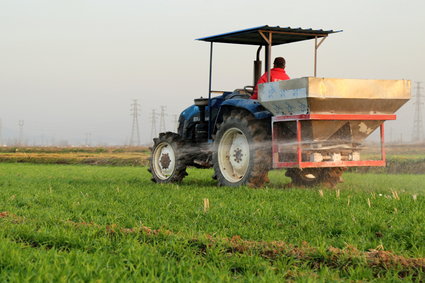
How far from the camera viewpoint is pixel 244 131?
10.6 meters

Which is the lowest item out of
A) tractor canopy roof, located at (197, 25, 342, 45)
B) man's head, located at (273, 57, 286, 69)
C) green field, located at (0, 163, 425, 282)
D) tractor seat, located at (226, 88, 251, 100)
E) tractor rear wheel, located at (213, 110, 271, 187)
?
green field, located at (0, 163, 425, 282)

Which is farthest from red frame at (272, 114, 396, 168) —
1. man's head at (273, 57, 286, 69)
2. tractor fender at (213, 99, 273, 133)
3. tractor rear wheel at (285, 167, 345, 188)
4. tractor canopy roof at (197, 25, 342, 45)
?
tractor canopy roof at (197, 25, 342, 45)

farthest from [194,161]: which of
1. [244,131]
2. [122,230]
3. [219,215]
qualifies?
[122,230]

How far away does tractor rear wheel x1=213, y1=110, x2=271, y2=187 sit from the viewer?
1049 cm

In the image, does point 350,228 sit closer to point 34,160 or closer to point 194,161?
point 194,161

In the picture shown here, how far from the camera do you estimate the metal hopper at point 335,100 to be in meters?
9.60

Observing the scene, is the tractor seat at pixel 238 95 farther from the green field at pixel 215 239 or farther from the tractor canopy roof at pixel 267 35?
the green field at pixel 215 239

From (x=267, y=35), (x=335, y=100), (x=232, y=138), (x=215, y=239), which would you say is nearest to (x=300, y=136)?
(x=335, y=100)

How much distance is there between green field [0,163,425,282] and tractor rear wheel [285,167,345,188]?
111 inches

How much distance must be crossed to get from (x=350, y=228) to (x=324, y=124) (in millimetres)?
4149

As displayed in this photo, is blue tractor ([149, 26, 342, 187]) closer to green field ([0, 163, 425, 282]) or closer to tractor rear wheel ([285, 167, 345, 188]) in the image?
tractor rear wheel ([285, 167, 345, 188])

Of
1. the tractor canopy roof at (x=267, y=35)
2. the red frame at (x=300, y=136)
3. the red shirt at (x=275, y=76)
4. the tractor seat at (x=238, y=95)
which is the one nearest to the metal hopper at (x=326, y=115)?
the red frame at (x=300, y=136)

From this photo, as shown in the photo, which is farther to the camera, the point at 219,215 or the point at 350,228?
the point at 219,215

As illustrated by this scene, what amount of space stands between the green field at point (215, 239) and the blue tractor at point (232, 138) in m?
Result: 1.81
